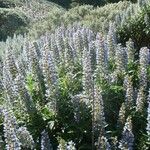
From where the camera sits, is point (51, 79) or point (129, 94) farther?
point (51, 79)

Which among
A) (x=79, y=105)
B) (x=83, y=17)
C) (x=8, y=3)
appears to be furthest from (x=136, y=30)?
(x=8, y=3)

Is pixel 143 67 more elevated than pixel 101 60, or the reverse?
pixel 101 60

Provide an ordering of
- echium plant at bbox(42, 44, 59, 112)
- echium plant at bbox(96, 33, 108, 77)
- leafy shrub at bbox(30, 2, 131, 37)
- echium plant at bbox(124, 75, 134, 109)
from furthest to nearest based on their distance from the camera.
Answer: leafy shrub at bbox(30, 2, 131, 37) → echium plant at bbox(96, 33, 108, 77) → echium plant at bbox(42, 44, 59, 112) → echium plant at bbox(124, 75, 134, 109)

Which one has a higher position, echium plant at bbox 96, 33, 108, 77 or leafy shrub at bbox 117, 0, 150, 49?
leafy shrub at bbox 117, 0, 150, 49

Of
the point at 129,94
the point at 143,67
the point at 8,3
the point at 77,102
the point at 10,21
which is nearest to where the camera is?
the point at 77,102

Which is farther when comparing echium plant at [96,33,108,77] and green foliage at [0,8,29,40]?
green foliage at [0,8,29,40]

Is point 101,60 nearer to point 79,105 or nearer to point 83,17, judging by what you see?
point 79,105

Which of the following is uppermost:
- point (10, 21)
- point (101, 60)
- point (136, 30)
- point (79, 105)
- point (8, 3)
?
point (8, 3)

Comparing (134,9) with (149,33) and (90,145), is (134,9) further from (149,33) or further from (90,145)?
(90,145)

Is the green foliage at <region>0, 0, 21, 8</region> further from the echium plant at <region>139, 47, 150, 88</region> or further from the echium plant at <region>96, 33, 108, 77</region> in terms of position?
the echium plant at <region>139, 47, 150, 88</region>

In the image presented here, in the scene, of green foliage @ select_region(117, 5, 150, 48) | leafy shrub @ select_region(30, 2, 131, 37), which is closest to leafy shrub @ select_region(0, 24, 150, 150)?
green foliage @ select_region(117, 5, 150, 48)

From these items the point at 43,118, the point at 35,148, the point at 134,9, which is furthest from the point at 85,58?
the point at 134,9

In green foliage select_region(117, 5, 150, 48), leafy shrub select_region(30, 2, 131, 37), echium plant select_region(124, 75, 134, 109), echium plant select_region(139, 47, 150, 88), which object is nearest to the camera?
echium plant select_region(124, 75, 134, 109)

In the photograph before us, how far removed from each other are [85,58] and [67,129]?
4.44ft
